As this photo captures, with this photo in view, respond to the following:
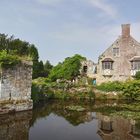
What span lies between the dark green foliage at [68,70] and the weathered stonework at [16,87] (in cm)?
2301

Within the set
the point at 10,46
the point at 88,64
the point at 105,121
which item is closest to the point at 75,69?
the point at 88,64

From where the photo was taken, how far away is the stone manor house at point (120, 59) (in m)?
44.9

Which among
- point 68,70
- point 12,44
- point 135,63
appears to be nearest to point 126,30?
point 135,63

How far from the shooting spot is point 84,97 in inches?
1367

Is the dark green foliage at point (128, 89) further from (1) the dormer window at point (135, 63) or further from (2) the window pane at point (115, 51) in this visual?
(2) the window pane at point (115, 51)

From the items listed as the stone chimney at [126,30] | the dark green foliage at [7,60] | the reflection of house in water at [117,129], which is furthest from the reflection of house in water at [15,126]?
the stone chimney at [126,30]

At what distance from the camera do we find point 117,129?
16766 mm

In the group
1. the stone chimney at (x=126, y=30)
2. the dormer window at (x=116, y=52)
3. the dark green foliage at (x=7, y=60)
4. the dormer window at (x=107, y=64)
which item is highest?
the stone chimney at (x=126, y=30)

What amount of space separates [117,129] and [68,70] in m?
29.7

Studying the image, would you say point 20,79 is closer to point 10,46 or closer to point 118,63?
point 10,46

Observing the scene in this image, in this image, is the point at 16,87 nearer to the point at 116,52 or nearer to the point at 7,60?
the point at 7,60

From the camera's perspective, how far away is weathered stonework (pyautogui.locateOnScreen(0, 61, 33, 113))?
20641 millimetres

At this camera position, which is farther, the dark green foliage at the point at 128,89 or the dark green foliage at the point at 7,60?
the dark green foliage at the point at 128,89

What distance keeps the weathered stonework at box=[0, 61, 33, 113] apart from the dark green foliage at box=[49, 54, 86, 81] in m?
23.0
